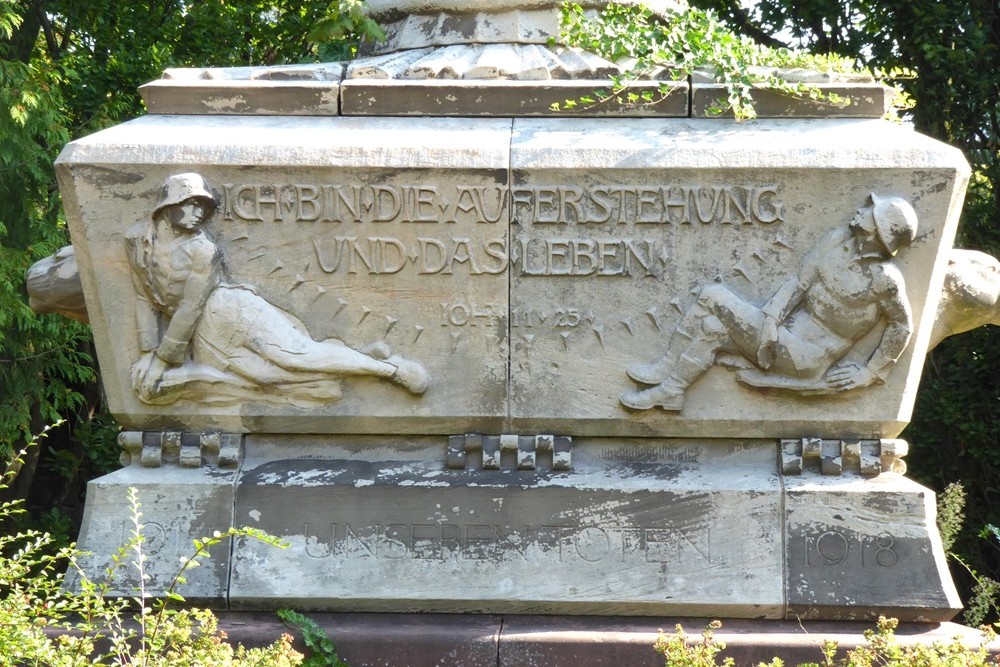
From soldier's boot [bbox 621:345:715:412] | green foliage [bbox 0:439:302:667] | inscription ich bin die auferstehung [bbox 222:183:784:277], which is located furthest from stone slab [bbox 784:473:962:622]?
green foliage [bbox 0:439:302:667]

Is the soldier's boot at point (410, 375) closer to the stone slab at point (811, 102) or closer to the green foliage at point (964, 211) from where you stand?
the stone slab at point (811, 102)

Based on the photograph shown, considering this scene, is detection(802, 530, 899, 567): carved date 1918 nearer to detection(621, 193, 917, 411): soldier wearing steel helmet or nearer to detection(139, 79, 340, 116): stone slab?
detection(621, 193, 917, 411): soldier wearing steel helmet

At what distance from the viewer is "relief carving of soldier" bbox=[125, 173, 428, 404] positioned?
16.4 ft

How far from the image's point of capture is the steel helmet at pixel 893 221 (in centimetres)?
474

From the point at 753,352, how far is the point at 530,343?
0.83 metres

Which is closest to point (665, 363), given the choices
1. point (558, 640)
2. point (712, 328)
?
point (712, 328)

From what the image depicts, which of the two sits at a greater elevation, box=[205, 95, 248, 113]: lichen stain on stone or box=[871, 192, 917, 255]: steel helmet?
box=[205, 95, 248, 113]: lichen stain on stone

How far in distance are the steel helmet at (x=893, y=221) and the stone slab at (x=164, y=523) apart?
2583mm

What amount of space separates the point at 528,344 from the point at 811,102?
1.42 m

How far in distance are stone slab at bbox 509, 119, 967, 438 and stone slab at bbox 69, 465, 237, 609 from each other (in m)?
1.19

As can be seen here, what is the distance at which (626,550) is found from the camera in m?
4.99

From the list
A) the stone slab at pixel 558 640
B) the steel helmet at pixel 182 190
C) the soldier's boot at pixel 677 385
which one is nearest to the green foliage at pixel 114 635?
the stone slab at pixel 558 640

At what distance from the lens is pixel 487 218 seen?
4.98 meters

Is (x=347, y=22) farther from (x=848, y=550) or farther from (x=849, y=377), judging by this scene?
(x=848, y=550)
